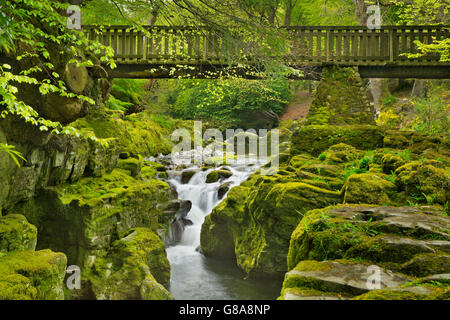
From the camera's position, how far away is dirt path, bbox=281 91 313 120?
25819mm

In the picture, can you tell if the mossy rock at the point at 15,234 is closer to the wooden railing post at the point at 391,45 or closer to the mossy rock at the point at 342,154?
the mossy rock at the point at 342,154

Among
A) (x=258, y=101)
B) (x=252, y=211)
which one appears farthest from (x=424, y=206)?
(x=258, y=101)

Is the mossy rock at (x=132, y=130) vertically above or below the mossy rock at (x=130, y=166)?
above

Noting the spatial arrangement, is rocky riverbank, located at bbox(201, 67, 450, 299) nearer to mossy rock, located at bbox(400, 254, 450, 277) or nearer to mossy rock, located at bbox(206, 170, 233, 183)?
mossy rock, located at bbox(400, 254, 450, 277)

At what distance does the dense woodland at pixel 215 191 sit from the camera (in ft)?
11.9

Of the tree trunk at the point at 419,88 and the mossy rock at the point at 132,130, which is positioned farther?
the tree trunk at the point at 419,88

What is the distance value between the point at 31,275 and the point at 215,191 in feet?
25.8

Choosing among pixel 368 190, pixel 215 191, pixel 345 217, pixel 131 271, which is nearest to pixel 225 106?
pixel 215 191

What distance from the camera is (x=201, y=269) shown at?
8961 mm

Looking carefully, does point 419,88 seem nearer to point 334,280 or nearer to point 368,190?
point 368,190

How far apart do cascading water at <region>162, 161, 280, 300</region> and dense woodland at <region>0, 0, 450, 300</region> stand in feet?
0.59

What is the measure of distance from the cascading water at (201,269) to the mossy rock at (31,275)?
128 inches

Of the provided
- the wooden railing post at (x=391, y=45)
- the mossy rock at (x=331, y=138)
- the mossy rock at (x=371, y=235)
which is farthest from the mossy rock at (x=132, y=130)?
the wooden railing post at (x=391, y=45)

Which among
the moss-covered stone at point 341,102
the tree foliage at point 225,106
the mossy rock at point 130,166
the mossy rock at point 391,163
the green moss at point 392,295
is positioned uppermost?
the tree foliage at point 225,106
